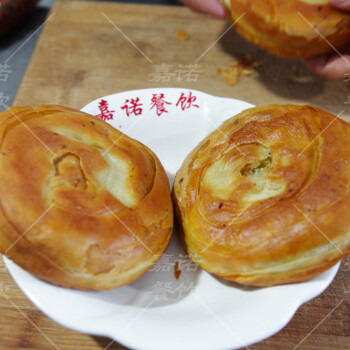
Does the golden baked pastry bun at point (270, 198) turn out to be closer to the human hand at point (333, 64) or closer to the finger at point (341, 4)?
the finger at point (341, 4)

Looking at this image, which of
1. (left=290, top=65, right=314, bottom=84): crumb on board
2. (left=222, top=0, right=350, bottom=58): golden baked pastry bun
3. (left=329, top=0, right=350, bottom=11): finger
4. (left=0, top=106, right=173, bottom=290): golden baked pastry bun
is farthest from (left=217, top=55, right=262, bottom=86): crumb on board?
(left=0, top=106, right=173, bottom=290): golden baked pastry bun

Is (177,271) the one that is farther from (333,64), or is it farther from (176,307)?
(333,64)

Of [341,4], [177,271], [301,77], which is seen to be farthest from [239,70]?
[177,271]

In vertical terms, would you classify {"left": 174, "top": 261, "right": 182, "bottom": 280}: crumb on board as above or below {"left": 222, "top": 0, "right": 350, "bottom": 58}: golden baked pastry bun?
below

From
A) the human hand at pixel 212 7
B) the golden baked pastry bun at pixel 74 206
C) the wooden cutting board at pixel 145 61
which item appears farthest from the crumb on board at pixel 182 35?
the golden baked pastry bun at pixel 74 206

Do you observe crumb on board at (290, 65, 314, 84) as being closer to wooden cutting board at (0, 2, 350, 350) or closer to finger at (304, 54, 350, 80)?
wooden cutting board at (0, 2, 350, 350)

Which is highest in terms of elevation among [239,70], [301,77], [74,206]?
[74,206]
